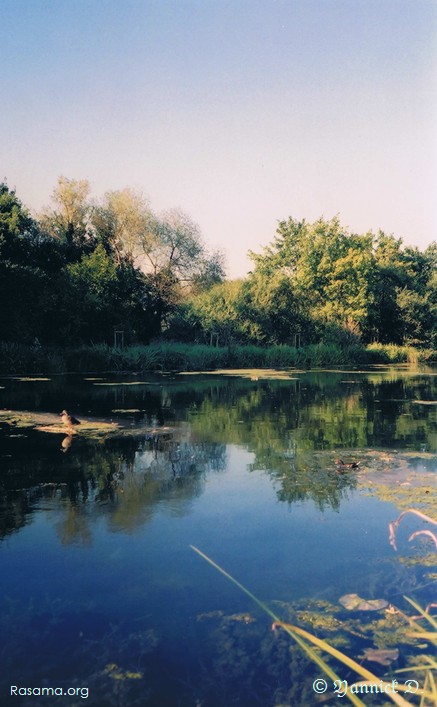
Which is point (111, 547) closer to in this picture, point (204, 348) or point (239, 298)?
point (204, 348)

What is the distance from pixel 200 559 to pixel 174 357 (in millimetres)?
28422

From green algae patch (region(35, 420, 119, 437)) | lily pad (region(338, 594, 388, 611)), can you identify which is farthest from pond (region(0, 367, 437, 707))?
green algae patch (region(35, 420, 119, 437))

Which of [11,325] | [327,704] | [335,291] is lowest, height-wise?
[327,704]

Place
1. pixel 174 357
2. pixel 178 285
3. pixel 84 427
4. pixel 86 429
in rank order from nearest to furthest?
pixel 86 429, pixel 84 427, pixel 174 357, pixel 178 285

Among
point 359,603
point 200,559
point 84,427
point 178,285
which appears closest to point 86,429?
point 84,427

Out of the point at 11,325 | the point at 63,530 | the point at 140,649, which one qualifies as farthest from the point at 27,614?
the point at 11,325

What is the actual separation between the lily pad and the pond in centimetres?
2

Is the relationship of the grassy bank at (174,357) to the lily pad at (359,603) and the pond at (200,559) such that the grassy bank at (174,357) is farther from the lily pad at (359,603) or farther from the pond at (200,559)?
the lily pad at (359,603)

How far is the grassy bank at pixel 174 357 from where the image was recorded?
28406mm

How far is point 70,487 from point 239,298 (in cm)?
3275

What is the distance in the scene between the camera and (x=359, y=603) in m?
4.04

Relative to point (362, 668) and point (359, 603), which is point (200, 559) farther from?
point (362, 668)

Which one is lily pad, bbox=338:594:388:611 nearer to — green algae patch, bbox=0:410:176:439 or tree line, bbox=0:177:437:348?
green algae patch, bbox=0:410:176:439

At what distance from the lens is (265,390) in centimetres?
2133
